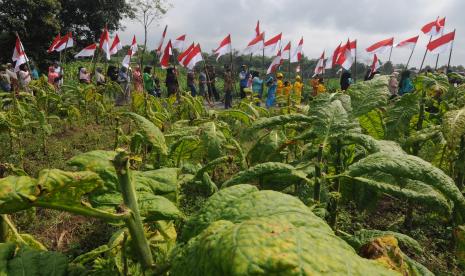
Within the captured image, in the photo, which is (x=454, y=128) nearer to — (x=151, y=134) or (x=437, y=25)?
(x=151, y=134)

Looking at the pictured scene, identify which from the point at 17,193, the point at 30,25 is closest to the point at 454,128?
the point at 17,193

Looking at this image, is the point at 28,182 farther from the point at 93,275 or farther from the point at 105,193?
the point at 93,275

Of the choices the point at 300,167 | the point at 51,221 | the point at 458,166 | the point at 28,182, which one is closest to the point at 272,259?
the point at 28,182

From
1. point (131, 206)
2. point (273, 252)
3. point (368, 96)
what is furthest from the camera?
point (368, 96)

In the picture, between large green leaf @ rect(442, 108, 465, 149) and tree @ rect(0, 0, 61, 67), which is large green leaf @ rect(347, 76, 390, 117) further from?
tree @ rect(0, 0, 61, 67)

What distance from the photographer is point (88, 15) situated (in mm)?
32438

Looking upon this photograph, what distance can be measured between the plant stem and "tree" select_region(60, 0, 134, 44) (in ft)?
110

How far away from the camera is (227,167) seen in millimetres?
4547

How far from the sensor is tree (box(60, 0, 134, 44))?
31922 mm

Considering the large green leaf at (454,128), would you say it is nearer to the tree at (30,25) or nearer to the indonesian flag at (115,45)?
the indonesian flag at (115,45)

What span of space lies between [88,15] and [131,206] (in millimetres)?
34914

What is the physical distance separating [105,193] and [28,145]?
594cm

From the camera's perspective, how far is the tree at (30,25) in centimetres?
2667

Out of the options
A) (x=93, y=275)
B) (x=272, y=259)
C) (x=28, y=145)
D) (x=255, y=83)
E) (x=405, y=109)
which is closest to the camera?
(x=272, y=259)
